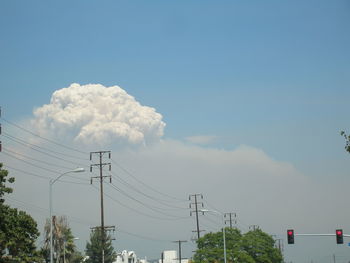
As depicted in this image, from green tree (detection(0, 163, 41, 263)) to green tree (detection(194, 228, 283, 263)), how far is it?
5649 centimetres

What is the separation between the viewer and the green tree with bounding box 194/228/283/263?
109 metres

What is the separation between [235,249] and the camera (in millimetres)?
112188

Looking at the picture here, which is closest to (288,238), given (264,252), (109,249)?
(264,252)

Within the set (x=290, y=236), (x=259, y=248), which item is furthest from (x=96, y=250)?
(x=290, y=236)

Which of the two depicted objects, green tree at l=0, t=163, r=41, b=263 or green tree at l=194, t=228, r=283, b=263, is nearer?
green tree at l=0, t=163, r=41, b=263

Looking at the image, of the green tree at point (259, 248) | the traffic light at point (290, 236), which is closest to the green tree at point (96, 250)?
the green tree at point (259, 248)

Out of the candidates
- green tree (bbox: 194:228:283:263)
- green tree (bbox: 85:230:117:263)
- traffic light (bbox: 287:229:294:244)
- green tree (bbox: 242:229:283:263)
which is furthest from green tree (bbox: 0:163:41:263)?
green tree (bbox: 85:230:117:263)

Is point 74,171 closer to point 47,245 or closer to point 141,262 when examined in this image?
point 47,245

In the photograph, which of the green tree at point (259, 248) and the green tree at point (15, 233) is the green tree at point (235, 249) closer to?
the green tree at point (259, 248)

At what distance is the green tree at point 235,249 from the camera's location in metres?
109

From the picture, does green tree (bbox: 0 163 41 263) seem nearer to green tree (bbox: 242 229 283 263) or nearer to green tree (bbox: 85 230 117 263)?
green tree (bbox: 242 229 283 263)

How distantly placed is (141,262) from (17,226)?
14742 cm

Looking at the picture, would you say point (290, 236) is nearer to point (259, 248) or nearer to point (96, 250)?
point (259, 248)

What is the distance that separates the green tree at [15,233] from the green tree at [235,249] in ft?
185
